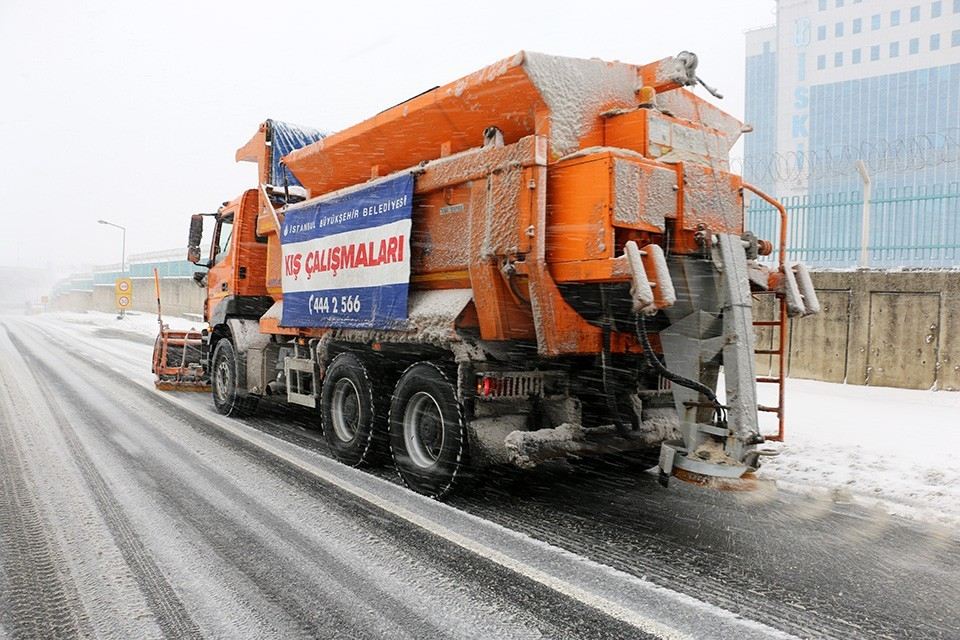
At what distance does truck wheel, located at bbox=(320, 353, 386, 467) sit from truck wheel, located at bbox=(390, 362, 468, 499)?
46 cm

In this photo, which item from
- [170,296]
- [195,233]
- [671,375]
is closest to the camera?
[671,375]

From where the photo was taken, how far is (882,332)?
9219 mm

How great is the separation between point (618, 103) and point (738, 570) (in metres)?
3.18

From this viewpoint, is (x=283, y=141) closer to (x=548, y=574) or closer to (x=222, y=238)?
(x=222, y=238)

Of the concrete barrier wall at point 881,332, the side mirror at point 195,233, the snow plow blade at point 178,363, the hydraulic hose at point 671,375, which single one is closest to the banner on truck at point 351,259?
the hydraulic hose at point 671,375

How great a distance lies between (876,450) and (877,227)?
14.9ft

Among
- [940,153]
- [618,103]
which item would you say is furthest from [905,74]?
[618,103]

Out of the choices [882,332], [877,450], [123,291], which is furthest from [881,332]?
[123,291]

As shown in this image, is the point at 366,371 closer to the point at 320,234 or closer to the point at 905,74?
the point at 320,234

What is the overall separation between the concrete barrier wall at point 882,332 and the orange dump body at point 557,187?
16.7ft

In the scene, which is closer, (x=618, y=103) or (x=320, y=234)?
(x=618, y=103)

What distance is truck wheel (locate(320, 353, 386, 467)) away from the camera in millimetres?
5879

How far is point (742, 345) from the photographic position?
428 centimetres

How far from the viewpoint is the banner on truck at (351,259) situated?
5578mm
